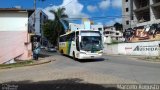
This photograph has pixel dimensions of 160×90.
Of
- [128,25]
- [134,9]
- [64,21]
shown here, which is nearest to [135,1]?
[134,9]

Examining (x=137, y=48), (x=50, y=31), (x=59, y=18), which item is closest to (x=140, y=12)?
(x=59, y=18)

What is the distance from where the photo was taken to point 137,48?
46.8m

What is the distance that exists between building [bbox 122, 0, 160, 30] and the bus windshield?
3084 cm

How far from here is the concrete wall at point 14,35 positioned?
32625 millimetres

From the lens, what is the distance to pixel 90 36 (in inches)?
1131

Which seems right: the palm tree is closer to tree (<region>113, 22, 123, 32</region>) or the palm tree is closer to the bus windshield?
the bus windshield

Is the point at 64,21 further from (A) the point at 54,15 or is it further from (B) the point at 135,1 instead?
(B) the point at 135,1

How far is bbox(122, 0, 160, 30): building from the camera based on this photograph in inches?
2405

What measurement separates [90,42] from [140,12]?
43.4 metres
